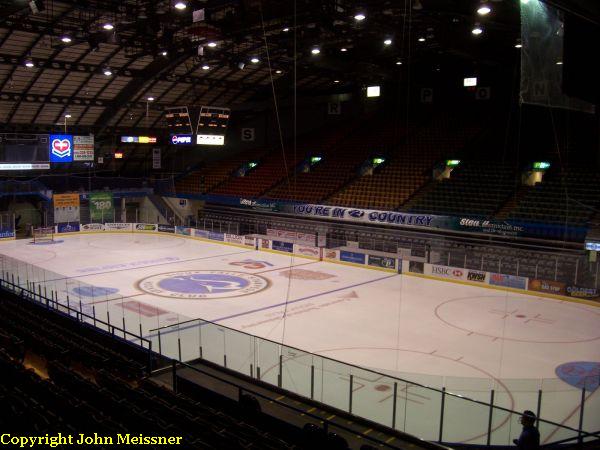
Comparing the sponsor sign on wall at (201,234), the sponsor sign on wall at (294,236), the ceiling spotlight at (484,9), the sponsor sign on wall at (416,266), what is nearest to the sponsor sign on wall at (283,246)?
the sponsor sign on wall at (294,236)

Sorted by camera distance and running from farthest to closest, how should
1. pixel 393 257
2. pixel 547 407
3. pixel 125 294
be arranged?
pixel 393 257 < pixel 125 294 < pixel 547 407

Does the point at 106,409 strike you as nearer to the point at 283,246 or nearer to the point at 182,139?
the point at 182,139

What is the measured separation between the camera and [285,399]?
28.6ft

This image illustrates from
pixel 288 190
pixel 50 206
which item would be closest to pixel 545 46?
pixel 288 190

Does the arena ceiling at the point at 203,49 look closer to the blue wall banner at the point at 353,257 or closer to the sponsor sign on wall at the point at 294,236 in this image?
the sponsor sign on wall at the point at 294,236

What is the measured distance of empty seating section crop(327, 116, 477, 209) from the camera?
101 feet

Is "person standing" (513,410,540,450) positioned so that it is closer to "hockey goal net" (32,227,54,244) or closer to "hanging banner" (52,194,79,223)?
"hockey goal net" (32,227,54,244)

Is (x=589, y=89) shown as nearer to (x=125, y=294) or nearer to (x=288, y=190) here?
(x=125, y=294)

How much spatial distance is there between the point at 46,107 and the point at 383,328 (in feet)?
88.0

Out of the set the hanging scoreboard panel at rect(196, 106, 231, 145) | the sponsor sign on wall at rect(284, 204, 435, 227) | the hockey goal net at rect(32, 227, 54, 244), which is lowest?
the hockey goal net at rect(32, 227, 54, 244)

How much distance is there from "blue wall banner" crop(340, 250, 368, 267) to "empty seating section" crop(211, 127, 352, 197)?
9.85m

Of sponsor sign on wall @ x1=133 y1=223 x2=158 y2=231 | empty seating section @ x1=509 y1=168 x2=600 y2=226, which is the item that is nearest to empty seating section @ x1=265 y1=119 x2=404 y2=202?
sponsor sign on wall @ x1=133 y1=223 x2=158 y2=231

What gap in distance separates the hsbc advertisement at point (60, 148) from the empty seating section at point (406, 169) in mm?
15128

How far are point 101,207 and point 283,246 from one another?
15.5 meters
